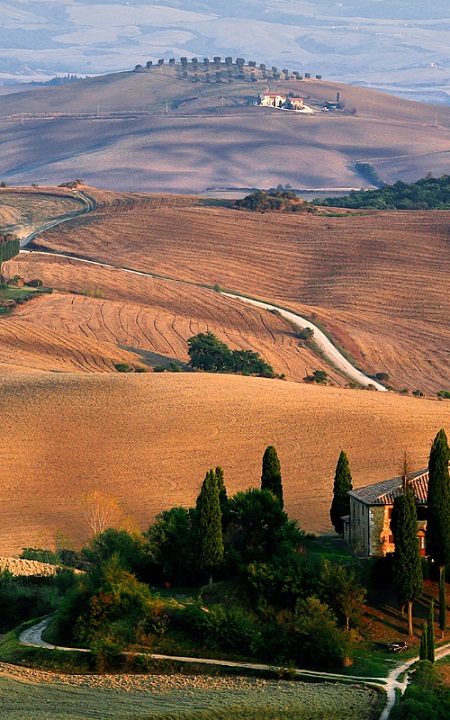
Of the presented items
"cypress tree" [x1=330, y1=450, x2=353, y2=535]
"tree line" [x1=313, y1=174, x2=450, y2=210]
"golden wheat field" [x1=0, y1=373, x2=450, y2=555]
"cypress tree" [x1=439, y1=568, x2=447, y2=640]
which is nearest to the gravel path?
"golden wheat field" [x1=0, y1=373, x2=450, y2=555]

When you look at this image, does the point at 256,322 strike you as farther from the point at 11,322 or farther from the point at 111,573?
the point at 111,573

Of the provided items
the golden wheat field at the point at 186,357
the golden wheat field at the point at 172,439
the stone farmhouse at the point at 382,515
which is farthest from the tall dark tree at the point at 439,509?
the golden wheat field at the point at 186,357

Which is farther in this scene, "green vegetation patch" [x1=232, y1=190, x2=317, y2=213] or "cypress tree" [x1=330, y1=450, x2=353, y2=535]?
"green vegetation patch" [x1=232, y1=190, x2=317, y2=213]

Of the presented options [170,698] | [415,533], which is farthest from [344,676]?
[415,533]

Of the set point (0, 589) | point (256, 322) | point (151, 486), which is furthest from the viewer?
point (256, 322)

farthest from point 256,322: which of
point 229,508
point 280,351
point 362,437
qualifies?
point 229,508

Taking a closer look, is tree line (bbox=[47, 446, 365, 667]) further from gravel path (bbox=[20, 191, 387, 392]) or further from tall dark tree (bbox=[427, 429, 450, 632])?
gravel path (bbox=[20, 191, 387, 392])
